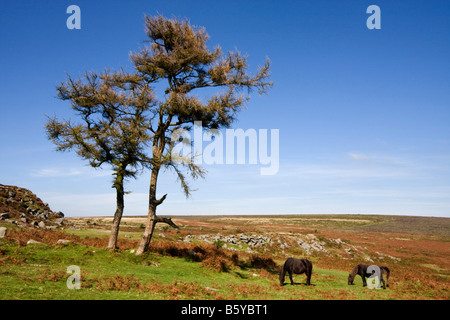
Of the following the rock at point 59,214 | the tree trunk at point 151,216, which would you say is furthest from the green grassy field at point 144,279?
the rock at point 59,214

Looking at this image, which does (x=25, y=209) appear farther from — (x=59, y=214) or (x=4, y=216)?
(x=4, y=216)

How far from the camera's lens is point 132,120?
20.3 m

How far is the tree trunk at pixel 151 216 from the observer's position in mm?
19906

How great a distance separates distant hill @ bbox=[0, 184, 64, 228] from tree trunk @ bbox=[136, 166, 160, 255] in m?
23.6

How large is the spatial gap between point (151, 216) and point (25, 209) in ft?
111

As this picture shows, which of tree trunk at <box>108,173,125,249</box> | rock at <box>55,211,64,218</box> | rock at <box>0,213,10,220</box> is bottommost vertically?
rock at <box>55,211,64,218</box>

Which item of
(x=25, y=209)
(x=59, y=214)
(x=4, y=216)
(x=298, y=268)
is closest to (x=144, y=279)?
(x=298, y=268)

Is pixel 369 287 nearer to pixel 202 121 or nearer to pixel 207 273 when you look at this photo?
pixel 207 273

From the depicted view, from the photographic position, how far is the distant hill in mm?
36619

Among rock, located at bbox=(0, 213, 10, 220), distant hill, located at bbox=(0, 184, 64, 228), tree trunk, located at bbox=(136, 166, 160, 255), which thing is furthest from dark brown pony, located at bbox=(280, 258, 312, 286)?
rock, located at bbox=(0, 213, 10, 220)

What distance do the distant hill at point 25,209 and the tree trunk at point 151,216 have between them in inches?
929

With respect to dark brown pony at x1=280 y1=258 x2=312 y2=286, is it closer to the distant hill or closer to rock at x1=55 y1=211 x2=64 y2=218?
the distant hill

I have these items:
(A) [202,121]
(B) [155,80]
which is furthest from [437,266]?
(B) [155,80]

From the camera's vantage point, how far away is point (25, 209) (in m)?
42.4
